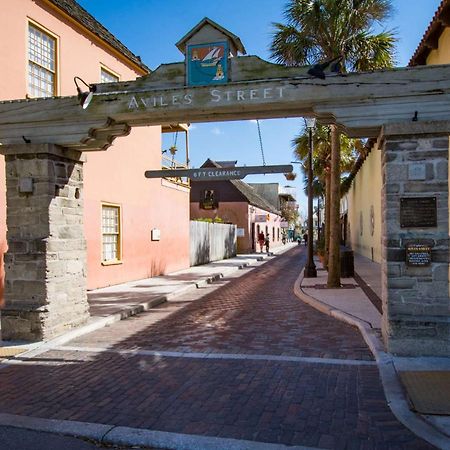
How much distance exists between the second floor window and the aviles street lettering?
15.2 feet

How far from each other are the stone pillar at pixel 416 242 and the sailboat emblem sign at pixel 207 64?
8.42 feet

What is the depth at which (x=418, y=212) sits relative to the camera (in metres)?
6.22

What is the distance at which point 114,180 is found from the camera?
14.0 m

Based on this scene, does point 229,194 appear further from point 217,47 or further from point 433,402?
point 433,402

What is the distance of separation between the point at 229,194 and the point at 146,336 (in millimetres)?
28482

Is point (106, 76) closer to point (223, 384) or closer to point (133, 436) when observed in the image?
point (223, 384)

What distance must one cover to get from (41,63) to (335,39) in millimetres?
7617

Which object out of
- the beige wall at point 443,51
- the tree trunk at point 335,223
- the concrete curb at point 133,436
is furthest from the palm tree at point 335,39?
the concrete curb at point 133,436

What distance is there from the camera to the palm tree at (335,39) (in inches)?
488

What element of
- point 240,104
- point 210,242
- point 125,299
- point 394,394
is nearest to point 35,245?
point 240,104

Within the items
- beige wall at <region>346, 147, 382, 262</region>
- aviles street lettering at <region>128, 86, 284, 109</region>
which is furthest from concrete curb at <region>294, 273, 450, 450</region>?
beige wall at <region>346, 147, 382, 262</region>

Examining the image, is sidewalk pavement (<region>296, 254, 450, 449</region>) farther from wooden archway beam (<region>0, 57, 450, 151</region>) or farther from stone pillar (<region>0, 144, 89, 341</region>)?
stone pillar (<region>0, 144, 89, 341</region>)

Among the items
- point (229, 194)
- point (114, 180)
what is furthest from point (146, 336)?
point (229, 194)

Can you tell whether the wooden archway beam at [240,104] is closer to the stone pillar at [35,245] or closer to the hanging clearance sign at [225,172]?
the stone pillar at [35,245]
